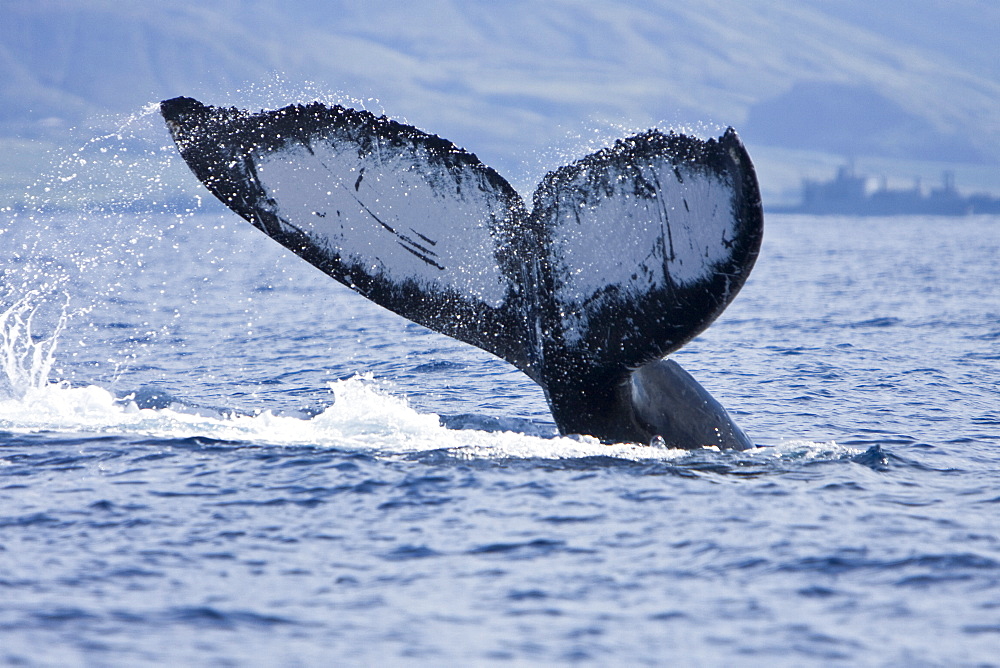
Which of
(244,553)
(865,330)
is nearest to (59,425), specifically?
(244,553)

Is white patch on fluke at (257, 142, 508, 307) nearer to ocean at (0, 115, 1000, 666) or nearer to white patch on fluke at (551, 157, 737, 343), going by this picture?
white patch on fluke at (551, 157, 737, 343)

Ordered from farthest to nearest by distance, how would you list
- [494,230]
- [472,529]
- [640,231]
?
[472,529]
[494,230]
[640,231]

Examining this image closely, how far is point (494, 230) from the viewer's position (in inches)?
235

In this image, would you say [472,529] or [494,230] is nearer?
[494,230]

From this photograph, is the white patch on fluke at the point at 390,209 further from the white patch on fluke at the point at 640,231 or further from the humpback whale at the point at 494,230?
the white patch on fluke at the point at 640,231

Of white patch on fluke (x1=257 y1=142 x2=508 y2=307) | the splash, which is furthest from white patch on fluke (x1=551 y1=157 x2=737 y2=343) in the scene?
the splash

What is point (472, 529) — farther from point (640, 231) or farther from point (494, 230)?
point (640, 231)

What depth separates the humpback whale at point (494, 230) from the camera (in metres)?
5.43

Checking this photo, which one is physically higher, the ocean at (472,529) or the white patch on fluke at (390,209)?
the white patch on fluke at (390,209)

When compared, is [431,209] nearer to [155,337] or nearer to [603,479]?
[603,479]

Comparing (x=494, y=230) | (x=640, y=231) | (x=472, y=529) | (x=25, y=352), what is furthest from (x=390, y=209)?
(x=25, y=352)

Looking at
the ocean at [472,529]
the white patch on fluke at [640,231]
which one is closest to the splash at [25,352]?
the ocean at [472,529]

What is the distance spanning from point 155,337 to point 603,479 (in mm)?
11318

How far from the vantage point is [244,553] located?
5922 millimetres
